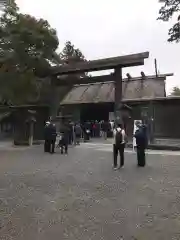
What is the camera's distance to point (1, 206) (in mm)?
7859

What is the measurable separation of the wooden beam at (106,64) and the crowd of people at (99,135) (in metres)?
4.26

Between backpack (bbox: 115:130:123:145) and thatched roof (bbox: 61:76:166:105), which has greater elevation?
thatched roof (bbox: 61:76:166:105)

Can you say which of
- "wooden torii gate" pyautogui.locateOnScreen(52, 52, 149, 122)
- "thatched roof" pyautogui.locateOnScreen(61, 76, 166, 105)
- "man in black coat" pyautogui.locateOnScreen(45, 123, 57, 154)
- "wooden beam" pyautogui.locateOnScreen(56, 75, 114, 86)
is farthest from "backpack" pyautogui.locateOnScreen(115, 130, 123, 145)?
"thatched roof" pyautogui.locateOnScreen(61, 76, 166, 105)

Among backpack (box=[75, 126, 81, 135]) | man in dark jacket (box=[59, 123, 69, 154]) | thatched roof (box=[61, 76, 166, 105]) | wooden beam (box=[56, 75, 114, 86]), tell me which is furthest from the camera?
thatched roof (box=[61, 76, 166, 105])

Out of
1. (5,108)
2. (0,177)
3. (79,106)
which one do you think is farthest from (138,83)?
(0,177)

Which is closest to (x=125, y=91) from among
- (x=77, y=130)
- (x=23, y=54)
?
(x=23, y=54)

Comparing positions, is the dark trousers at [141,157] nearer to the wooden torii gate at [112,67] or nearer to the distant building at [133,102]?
the wooden torii gate at [112,67]

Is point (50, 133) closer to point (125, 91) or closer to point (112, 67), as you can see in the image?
point (112, 67)

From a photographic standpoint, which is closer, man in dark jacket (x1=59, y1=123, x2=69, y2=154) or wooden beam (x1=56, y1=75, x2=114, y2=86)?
man in dark jacket (x1=59, y1=123, x2=69, y2=154)

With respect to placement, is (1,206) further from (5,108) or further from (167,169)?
(5,108)

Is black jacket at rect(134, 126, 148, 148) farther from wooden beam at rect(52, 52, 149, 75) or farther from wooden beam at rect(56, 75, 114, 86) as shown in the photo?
wooden beam at rect(56, 75, 114, 86)

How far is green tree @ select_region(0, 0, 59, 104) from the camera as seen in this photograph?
92.5ft

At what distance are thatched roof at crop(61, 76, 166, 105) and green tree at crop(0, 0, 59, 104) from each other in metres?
3.67

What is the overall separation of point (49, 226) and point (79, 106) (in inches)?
1023
